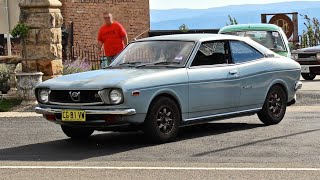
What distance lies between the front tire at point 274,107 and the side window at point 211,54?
3.44 feet

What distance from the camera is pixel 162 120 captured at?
35.6ft

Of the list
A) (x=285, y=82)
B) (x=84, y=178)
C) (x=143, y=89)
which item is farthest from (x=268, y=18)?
(x=84, y=178)

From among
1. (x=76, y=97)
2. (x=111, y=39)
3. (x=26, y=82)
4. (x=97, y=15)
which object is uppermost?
(x=97, y=15)

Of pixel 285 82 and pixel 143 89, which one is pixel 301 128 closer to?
pixel 285 82

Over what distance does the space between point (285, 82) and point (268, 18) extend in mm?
18382

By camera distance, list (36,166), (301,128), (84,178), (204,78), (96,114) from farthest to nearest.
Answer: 1. (301,128)
2. (204,78)
3. (96,114)
4. (36,166)
5. (84,178)

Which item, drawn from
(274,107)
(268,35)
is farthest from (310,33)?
(274,107)

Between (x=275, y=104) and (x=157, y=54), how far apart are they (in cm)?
226

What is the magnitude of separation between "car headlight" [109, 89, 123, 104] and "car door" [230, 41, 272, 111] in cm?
237

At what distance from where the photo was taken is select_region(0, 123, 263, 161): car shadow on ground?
10.1 m

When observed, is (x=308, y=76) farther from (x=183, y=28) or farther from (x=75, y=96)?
(x=75, y=96)

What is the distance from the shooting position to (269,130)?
478 inches

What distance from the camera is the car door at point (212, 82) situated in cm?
1133

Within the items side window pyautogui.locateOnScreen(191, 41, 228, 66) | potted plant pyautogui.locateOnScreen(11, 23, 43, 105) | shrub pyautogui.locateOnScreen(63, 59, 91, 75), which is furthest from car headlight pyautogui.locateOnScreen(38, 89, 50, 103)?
shrub pyautogui.locateOnScreen(63, 59, 91, 75)
